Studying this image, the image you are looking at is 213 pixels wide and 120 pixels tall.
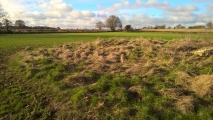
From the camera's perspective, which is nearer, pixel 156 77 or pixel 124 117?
pixel 124 117

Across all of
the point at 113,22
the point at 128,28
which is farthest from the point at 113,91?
the point at 113,22

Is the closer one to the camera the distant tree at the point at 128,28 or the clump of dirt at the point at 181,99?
the clump of dirt at the point at 181,99

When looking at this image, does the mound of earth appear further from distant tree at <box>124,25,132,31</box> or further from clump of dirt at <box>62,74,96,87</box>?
distant tree at <box>124,25,132,31</box>

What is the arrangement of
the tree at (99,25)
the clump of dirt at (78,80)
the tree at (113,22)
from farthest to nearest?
the tree at (99,25)
the tree at (113,22)
the clump of dirt at (78,80)

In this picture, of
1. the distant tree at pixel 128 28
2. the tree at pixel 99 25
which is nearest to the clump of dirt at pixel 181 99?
the distant tree at pixel 128 28

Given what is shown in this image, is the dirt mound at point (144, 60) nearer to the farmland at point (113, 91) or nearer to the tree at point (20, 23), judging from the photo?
the farmland at point (113, 91)

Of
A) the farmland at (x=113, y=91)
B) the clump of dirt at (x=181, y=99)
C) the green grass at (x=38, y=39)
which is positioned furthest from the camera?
the green grass at (x=38, y=39)

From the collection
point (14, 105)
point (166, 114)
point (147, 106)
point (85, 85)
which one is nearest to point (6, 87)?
point (14, 105)

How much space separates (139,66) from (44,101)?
18.2 feet

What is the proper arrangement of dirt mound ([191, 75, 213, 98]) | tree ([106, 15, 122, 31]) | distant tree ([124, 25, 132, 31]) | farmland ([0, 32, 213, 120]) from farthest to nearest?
tree ([106, 15, 122, 31]), distant tree ([124, 25, 132, 31]), dirt mound ([191, 75, 213, 98]), farmland ([0, 32, 213, 120])

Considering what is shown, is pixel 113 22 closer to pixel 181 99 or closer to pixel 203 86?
pixel 203 86

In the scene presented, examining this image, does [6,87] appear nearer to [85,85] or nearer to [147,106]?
[85,85]

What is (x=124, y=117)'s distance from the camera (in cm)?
586

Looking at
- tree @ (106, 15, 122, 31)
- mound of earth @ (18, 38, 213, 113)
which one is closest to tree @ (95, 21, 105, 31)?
tree @ (106, 15, 122, 31)
